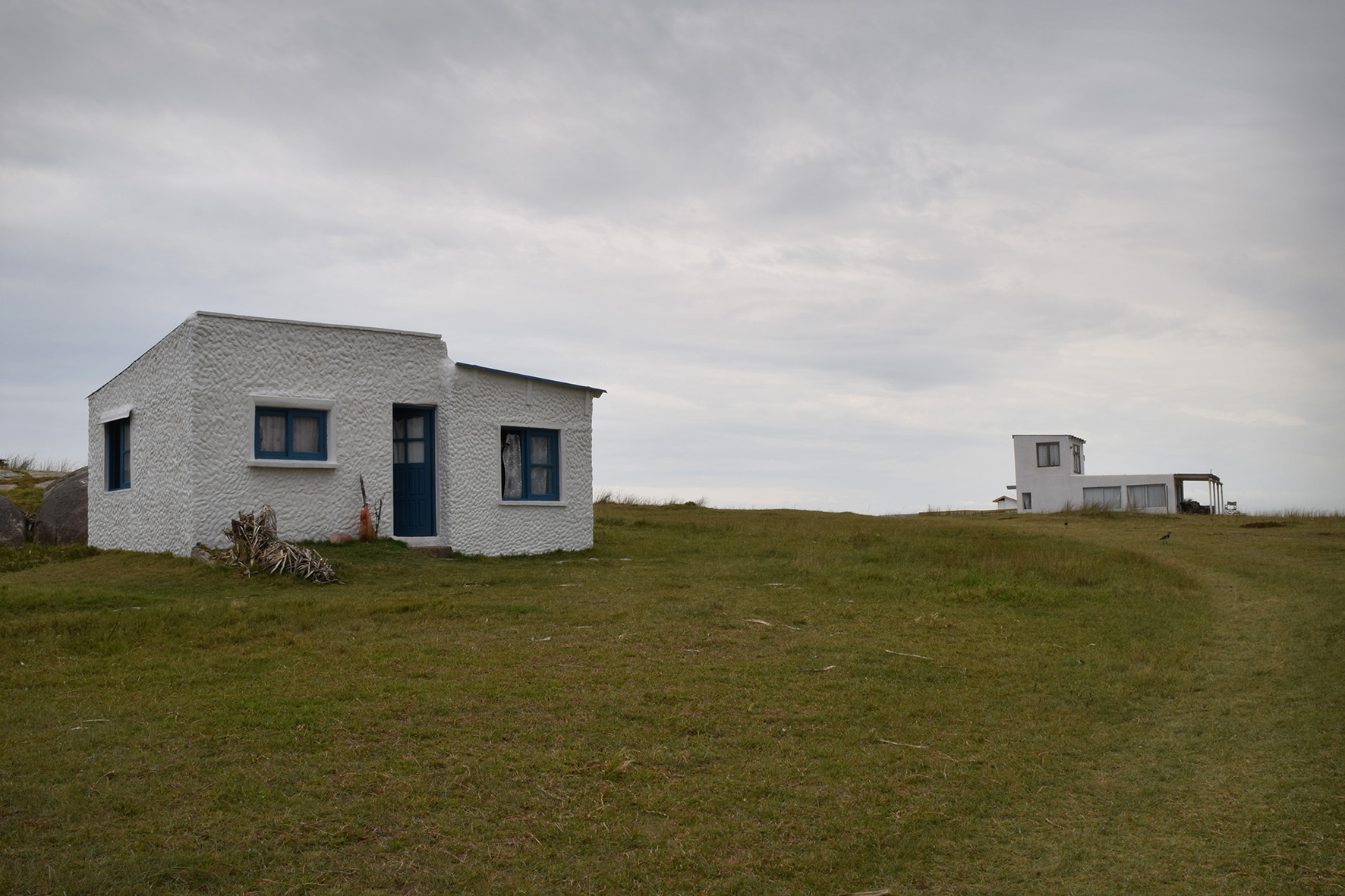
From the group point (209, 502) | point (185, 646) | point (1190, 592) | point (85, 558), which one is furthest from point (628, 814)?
point (85, 558)

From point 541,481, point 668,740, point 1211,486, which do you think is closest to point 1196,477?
point 1211,486

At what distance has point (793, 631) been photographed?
9.89m

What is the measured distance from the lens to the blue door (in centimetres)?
1734

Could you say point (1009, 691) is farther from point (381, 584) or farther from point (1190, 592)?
point (381, 584)

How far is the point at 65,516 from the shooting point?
2078 cm

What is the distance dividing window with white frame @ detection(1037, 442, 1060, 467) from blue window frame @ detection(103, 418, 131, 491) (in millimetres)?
38253

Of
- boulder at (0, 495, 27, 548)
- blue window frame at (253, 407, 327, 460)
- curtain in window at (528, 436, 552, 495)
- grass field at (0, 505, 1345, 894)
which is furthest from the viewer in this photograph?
boulder at (0, 495, 27, 548)

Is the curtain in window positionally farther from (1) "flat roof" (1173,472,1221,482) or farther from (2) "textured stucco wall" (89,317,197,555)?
(1) "flat roof" (1173,472,1221,482)

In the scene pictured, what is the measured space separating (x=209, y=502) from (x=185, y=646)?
6.82 meters

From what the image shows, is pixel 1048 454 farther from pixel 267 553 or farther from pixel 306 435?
pixel 267 553

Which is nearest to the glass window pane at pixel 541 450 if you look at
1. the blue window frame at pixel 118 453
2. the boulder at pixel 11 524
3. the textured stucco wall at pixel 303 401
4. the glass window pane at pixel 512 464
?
the glass window pane at pixel 512 464

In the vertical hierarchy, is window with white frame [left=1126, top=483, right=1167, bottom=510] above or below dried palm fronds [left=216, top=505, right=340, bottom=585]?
above

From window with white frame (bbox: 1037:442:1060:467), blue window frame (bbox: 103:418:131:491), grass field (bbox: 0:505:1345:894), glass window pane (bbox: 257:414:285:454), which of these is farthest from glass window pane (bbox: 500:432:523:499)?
window with white frame (bbox: 1037:442:1060:467)

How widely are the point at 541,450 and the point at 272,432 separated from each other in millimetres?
4894
